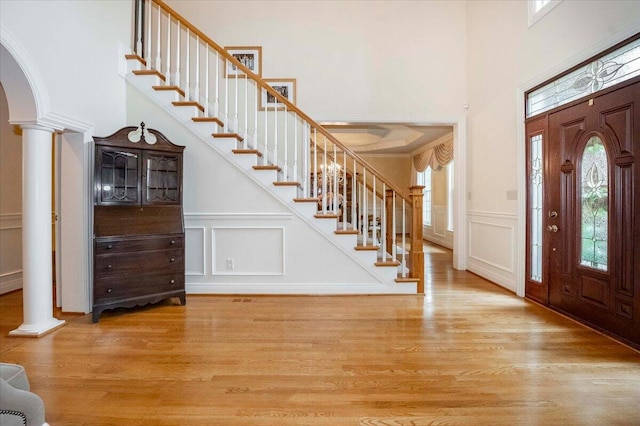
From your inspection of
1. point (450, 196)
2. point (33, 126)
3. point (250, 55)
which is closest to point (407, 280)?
point (33, 126)

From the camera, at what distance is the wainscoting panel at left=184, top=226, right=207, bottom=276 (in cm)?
399

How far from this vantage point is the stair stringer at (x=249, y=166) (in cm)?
394

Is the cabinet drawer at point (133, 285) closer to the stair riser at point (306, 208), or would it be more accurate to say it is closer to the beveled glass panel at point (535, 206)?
the stair riser at point (306, 208)

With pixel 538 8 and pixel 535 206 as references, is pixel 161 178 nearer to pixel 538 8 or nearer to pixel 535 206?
pixel 535 206

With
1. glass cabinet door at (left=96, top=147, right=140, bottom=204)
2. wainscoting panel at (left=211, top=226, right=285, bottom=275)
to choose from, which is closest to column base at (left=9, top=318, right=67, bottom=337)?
glass cabinet door at (left=96, top=147, right=140, bottom=204)

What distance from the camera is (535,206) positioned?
3.85 meters

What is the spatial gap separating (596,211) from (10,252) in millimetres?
6483

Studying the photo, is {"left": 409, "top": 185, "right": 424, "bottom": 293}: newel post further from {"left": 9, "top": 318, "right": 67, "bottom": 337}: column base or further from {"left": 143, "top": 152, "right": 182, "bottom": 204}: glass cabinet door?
{"left": 9, "top": 318, "right": 67, "bottom": 337}: column base

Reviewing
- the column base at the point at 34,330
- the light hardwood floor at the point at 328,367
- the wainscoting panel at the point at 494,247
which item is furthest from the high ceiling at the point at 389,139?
the column base at the point at 34,330

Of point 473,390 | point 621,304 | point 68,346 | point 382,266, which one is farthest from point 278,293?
point 621,304

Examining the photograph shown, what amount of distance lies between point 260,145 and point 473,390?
3.97 meters

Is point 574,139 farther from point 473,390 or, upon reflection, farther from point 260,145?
point 260,145

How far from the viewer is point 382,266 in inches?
158

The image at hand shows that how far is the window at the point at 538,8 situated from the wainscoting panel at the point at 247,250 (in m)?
3.65
